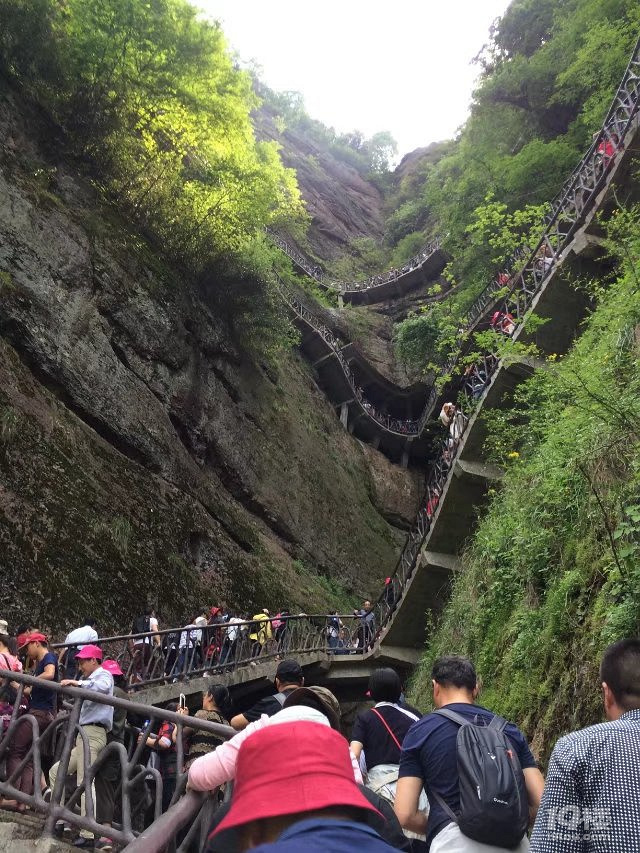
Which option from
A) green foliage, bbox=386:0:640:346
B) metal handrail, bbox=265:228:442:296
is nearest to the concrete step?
green foliage, bbox=386:0:640:346

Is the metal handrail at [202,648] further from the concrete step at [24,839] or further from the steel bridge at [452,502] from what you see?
the concrete step at [24,839]

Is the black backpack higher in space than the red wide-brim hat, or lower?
lower

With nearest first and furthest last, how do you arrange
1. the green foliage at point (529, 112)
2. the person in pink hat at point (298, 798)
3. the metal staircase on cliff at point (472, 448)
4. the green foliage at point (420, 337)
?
the person in pink hat at point (298, 798) → the metal staircase on cliff at point (472, 448) → the green foliage at point (529, 112) → the green foliage at point (420, 337)

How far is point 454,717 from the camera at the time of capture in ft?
8.23

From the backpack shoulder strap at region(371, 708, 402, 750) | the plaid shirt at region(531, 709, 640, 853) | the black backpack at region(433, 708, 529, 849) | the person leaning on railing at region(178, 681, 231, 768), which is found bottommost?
the person leaning on railing at region(178, 681, 231, 768)

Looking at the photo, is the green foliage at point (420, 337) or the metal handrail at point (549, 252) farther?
the green foliage at point (420, 337)

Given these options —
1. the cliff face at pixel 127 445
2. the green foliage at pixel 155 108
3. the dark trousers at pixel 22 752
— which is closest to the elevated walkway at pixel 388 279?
the cliff face at pixel 127 445

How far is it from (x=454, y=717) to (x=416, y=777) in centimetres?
28

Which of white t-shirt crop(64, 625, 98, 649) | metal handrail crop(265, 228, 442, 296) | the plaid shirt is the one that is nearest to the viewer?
the plaid shirt

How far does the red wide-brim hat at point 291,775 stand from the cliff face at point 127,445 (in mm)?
8440

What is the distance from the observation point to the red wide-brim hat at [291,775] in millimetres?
1142

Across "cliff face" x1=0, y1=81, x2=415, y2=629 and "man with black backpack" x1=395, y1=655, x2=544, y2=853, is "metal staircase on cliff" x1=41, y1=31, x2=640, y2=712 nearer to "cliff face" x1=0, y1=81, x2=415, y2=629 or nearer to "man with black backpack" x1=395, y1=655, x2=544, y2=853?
"cliff face" x1=0, y1=81, x2=415, y2=629

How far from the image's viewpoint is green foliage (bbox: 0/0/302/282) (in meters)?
14.2

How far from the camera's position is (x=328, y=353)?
25.7 m
